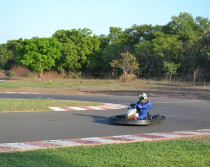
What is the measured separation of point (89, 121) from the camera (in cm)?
1177

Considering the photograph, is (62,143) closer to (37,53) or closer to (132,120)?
(132,120)

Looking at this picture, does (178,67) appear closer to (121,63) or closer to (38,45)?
(121,63)

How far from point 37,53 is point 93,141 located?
123 ft

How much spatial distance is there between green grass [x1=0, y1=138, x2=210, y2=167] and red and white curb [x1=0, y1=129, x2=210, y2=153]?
1.77 feet

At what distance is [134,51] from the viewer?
4897cm

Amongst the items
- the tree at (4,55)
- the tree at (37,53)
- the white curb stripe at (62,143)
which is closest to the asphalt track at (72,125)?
the white curb stripe at (62,143)

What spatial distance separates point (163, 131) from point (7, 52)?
58538 mm

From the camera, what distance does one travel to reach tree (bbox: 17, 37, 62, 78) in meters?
44.2

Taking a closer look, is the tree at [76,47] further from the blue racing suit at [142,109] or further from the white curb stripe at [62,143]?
the white curb stripe at [62,143]

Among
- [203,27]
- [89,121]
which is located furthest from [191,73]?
[89,121]

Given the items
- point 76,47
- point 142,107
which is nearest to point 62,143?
point 142,107

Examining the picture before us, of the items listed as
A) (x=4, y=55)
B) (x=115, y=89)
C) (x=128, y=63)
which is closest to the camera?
(x=115, y=89)

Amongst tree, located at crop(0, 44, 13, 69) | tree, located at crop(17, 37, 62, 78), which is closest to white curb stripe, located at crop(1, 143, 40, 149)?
tree, located at crop(17, 37, 62, 78)

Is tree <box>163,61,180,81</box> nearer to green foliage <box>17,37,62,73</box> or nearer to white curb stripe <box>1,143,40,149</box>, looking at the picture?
green foliage <box>17,37,62,73</box>
